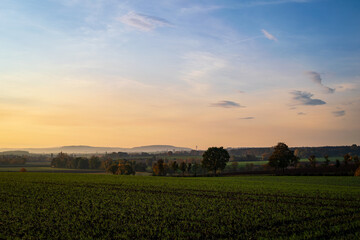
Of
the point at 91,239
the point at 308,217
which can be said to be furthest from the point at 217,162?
the point at 91,239

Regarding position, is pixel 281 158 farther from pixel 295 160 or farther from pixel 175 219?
pixel 175 219

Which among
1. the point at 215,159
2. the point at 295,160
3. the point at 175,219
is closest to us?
the point at 175,219

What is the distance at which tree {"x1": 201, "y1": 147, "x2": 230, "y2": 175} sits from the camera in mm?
118188

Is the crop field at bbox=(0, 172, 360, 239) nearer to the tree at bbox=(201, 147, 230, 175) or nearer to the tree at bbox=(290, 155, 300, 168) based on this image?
the tree at bbox=(201, 147, 230, 175)

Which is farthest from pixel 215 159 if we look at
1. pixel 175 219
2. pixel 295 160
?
pixel 175 219

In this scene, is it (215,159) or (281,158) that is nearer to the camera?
(281,158)

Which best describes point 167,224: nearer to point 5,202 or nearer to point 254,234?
point 254,234

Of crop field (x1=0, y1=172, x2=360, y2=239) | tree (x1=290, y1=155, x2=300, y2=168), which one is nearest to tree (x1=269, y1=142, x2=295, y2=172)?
tree (x1=290, y1=155, x2=300, y2=168)

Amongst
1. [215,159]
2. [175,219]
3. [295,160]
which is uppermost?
[215,159]

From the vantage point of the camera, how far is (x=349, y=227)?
912 inches

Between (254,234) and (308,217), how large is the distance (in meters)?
8.50

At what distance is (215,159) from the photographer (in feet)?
389

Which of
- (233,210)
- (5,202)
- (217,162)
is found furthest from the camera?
(217,162)

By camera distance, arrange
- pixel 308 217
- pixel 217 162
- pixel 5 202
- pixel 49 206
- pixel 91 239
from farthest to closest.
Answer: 1. pixel 217 162
2. pixel 5 202
3. pixel 49 206
4. pixel 308 217
5. pixel 91 239
